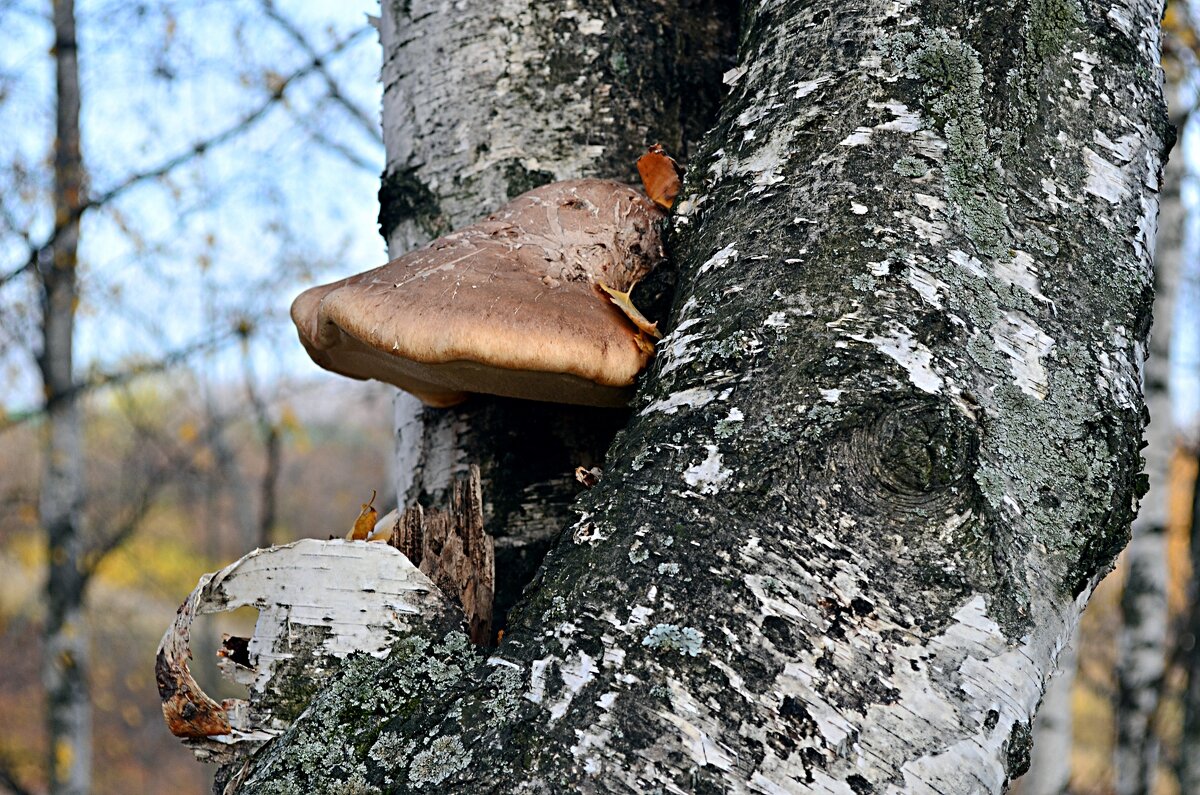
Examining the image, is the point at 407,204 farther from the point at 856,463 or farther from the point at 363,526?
the point at 856,463

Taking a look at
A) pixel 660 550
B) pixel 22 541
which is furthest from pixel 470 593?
pixel 22 541

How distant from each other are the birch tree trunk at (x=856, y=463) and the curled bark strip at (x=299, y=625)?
8cm

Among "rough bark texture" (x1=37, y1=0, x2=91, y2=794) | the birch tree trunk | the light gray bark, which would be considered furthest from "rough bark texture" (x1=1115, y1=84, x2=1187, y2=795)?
"rough bark texture" (x1=37, y1=0, x2=91, y2=794)

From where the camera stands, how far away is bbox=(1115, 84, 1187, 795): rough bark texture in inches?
292

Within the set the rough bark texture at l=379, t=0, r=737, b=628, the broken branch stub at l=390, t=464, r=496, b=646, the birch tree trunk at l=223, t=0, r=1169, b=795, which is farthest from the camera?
the rough bark texture at l=379, t=0, r=737, b=628

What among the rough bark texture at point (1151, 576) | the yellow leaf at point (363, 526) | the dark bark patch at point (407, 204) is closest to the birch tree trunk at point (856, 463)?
the yellow leaf at point (363, 526)

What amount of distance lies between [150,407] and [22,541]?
10.3 meters

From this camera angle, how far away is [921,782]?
1127 millimetres

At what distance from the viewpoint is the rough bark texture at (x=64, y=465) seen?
653 cm

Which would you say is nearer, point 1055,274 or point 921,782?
point 921,782

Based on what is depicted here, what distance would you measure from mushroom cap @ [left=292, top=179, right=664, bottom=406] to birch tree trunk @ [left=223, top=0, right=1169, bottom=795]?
0.20 metres

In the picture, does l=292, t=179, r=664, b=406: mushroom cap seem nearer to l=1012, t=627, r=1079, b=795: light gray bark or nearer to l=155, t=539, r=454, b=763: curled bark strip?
l=155, t=539, r=454, b=763: curled bark strip

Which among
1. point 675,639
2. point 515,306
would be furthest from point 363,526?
point 675,639

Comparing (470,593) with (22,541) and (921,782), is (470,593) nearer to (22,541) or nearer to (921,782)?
(921,782)
